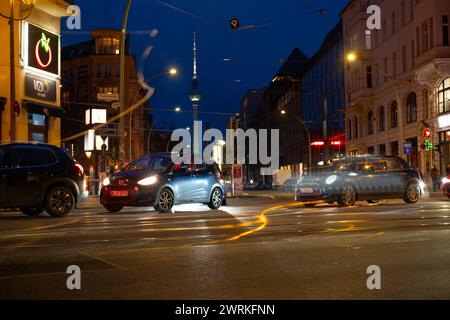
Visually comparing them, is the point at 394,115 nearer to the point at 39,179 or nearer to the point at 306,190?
the point at 306,190

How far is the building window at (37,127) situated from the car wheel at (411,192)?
1785cm

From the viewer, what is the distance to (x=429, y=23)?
38812mm

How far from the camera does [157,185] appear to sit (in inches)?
660

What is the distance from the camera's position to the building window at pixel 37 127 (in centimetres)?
2916

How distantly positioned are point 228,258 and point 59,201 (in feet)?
27.4

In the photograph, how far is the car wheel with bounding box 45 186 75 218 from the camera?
1516cm

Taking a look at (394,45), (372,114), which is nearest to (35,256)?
(394,45)

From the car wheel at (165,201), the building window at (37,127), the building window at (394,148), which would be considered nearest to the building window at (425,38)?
the building window at (394,148)

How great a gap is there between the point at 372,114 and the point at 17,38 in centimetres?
3362

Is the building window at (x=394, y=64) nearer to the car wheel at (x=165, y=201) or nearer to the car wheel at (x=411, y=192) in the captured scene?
the car wheel at (x=411, y=192)

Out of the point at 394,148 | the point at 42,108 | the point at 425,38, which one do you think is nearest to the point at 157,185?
the point at 42,108

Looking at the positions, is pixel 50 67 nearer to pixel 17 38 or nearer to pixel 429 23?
pixel 17 38

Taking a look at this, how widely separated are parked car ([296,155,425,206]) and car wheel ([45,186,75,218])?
26.0 ft
